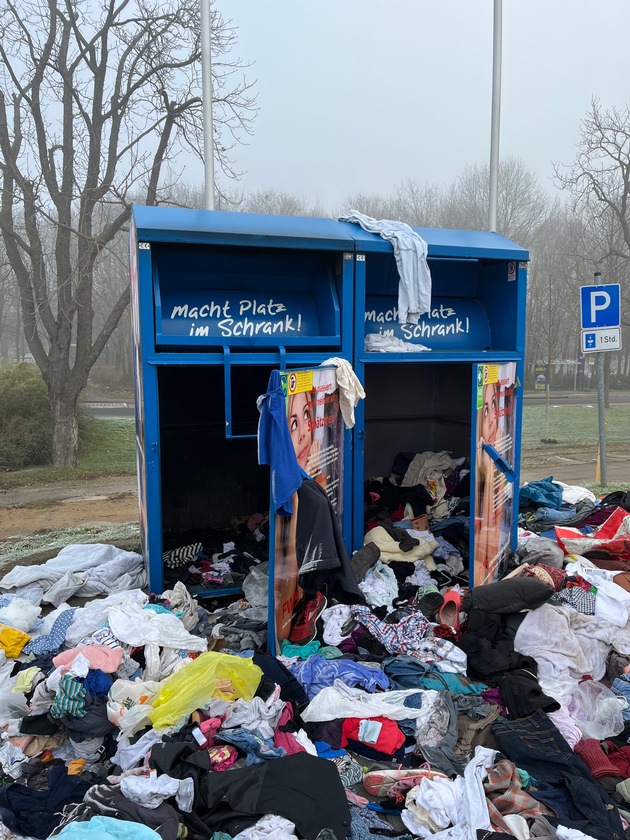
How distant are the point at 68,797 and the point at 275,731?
1.05 m

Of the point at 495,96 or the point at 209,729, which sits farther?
the point at 495,96

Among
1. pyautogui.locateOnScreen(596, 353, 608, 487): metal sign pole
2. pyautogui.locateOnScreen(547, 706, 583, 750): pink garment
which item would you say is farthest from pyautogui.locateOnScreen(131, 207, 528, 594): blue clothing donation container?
pyautogui.locateOnScreen(596, 353, 608, 487): metal sign pole

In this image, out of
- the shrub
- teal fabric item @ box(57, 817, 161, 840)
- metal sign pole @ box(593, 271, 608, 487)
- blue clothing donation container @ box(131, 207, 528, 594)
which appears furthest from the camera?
the shrub

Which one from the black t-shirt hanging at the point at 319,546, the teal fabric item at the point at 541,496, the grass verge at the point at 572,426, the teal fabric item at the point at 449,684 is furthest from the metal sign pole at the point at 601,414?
the black t-shirt hanging at the point at 319,546

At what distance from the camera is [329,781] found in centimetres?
281

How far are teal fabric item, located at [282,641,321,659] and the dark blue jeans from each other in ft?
4.06

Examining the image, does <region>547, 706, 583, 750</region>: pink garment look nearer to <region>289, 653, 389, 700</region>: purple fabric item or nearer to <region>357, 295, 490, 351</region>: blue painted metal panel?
<region>289, 653, 389, 700</region>: purple fabric item

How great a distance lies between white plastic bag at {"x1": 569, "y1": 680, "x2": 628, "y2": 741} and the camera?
3572 millimetres

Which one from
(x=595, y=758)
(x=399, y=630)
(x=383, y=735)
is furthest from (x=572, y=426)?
(x=383, y=735)

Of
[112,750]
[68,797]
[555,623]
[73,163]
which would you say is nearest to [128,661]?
[112,750]

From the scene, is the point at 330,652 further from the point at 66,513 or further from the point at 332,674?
the point at 66,513

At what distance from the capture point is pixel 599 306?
7781mm

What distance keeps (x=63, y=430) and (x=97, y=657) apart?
1009cm

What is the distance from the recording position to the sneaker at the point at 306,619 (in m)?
4.33
